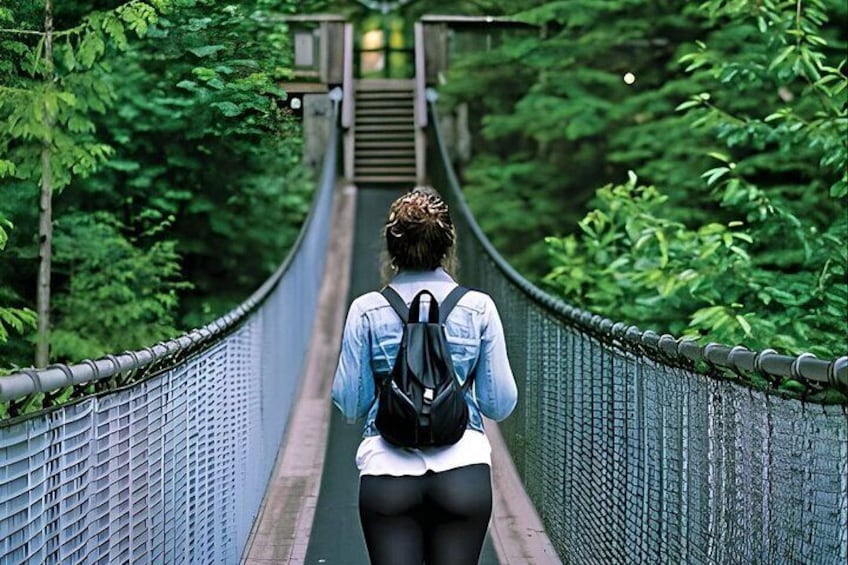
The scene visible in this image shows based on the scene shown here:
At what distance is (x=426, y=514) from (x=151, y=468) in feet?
4.05

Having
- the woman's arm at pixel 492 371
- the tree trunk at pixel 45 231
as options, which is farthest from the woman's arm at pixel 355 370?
the tree trunk at pixel 45 231

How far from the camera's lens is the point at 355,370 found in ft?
10.9

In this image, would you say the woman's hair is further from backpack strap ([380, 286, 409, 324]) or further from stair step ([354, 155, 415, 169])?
stair step ([354, 155, 415, 169])

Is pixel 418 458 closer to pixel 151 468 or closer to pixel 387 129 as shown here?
pixel 151 468

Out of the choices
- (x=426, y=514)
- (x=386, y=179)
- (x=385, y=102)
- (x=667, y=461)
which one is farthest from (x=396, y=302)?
→ (x=385, y=102)

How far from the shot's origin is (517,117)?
58.0 ft

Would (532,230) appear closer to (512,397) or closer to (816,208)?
(816,208)

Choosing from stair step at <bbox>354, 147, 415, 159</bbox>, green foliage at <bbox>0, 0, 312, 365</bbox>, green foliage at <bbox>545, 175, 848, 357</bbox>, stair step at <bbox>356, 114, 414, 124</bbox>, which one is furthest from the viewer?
stair step at <bbox>356, 114, 414, 124</bbox>

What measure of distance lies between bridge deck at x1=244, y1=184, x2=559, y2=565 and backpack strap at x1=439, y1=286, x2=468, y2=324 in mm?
3371

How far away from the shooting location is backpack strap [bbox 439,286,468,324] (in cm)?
332

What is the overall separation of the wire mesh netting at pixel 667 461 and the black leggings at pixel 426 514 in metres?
0.61

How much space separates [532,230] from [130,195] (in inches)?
278

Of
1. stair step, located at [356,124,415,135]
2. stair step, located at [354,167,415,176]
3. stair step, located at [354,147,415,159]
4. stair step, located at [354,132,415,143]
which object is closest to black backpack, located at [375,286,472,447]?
stair step, located at [354,167,415,176]

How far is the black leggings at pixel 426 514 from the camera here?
10.7 feet
